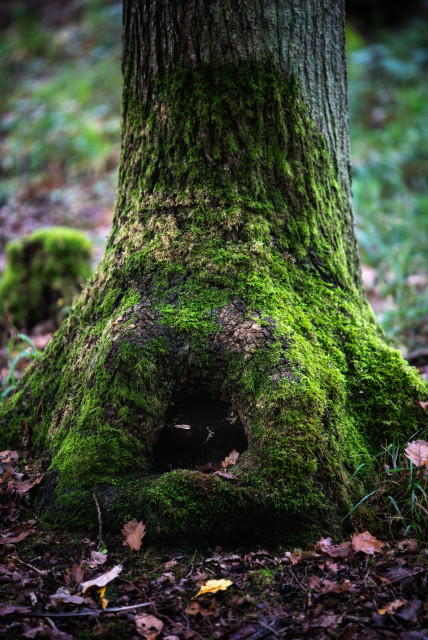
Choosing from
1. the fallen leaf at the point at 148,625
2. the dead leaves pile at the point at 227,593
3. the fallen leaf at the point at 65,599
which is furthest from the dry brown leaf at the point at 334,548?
the fallen leaf at the point at 65,599

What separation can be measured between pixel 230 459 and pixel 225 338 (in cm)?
61

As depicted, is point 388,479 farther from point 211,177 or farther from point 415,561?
point 211,177

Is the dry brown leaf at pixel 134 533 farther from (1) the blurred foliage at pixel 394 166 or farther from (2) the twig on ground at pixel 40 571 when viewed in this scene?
(1) the blurred foliage at pixel 394 166

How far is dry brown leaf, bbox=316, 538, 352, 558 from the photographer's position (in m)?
2.11

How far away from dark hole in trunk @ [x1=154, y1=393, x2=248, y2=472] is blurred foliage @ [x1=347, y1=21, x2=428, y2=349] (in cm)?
249

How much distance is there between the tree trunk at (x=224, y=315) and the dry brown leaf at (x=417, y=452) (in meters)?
0.13

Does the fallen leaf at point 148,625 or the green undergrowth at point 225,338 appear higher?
the green undergrowth at point 225,338

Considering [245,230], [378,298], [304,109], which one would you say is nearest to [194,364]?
[245,230]

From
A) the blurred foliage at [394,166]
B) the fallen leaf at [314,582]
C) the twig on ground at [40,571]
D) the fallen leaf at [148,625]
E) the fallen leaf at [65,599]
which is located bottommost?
the fallen leaf at [148,625]

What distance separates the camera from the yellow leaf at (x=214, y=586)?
1.94 m

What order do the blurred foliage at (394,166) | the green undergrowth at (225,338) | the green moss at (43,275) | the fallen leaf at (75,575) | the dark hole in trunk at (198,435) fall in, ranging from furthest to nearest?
the green moss at (43,275)
the blurred foliage at (394,166)
the dark hole in trunk at (198,435)
the green undergrowth at (225,338)
the fallen leaf at (75,575)

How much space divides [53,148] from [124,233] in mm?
7688

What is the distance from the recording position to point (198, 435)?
2.59 metres

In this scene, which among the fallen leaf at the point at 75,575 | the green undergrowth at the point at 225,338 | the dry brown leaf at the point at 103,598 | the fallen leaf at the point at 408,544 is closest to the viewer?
the dry brown leaf at the point at 103,598
